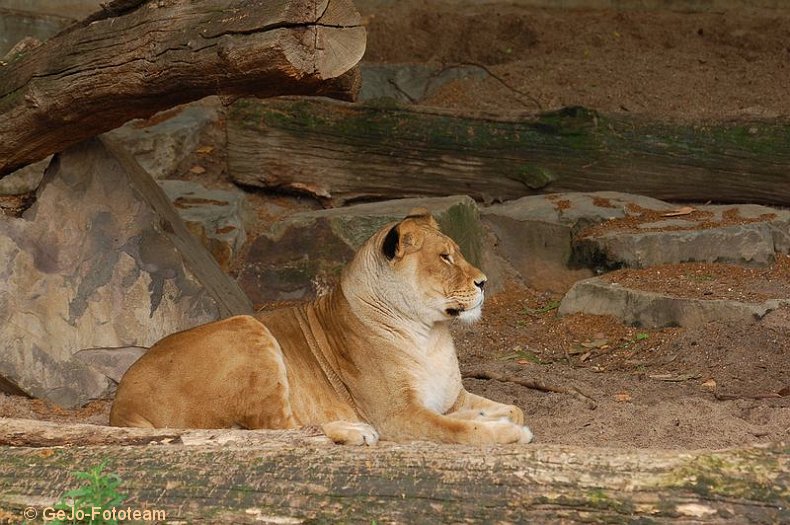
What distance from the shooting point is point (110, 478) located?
4086 millimetres

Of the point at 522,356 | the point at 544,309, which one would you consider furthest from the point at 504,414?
the point at 544,309

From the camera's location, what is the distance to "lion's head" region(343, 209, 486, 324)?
6086mm

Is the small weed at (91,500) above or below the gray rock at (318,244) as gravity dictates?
above

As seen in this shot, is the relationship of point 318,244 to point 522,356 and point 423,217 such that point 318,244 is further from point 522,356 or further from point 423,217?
point 423,217

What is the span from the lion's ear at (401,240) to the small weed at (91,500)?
241cm

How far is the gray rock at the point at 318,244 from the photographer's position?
8.98 meters

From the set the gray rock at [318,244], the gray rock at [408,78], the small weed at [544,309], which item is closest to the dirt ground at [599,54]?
the gray rock at [408,78]

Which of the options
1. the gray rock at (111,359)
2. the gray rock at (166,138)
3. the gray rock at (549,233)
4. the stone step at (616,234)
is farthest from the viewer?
the gray rock at (166,138)

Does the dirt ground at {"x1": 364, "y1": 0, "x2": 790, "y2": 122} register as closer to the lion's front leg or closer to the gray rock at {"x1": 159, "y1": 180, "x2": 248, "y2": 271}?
the gray rock at {"x1": 159, "y1": 180, "x2": 248, "y2": 271}

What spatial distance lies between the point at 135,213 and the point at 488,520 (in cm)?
425

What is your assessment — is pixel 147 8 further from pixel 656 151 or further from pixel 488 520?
pixel 656 151

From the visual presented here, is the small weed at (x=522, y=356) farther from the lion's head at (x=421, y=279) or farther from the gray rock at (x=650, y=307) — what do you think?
the lion's head at (x=421, y=279)

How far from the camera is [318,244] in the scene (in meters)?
9.08

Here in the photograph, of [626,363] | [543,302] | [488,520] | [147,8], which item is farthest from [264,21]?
[543,302]
